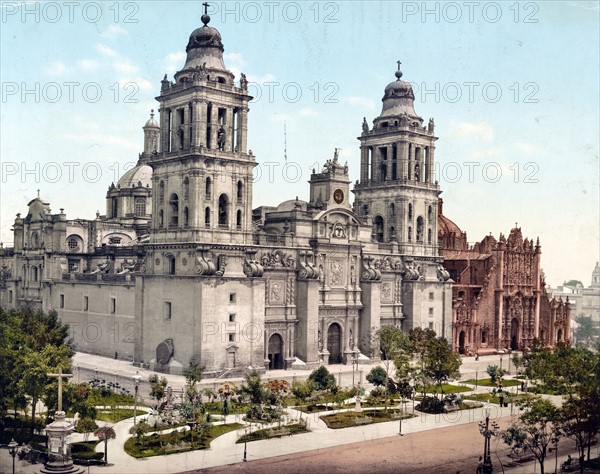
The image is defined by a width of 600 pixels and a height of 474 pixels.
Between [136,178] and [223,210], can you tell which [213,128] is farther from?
[136,178]

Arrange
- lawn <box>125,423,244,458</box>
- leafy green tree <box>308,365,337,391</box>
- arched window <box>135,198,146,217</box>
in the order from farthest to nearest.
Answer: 1. arched window <box>135,198,146,217</box>
2. leafy green tree <box>308,365,337,391</box>
3. lawn <box>125,423,244,458</box>

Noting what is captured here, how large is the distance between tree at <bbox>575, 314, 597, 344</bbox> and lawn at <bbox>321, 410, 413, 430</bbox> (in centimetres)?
9790

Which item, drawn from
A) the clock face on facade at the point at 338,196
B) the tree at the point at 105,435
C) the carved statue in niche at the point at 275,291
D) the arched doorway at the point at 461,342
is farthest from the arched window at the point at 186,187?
the arched doorway at the point at 461,342

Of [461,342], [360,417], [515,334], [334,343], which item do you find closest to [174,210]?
[334,343]

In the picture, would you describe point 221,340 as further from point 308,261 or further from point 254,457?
point 254,457

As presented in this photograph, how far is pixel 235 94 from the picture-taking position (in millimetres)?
70938

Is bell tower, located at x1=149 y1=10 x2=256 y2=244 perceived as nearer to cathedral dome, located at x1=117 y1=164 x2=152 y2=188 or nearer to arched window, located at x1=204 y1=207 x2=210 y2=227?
arched window, located at x1=204 y1=207 x2=210 y2=227

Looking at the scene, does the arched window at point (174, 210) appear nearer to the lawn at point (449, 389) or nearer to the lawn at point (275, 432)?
the lawn at point (275, 432)

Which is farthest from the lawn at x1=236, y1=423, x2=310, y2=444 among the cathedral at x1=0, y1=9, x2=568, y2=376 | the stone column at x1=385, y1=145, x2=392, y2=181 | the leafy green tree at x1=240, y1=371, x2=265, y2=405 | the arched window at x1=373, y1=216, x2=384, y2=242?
the stone column at x1=385, y1=145, x2=392, y2=181

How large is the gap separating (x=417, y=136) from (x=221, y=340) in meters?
34.4

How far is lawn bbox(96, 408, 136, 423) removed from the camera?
174 ft

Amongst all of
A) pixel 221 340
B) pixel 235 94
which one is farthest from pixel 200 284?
pixel 235 94

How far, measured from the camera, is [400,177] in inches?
3462

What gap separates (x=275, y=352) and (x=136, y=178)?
37.0m
